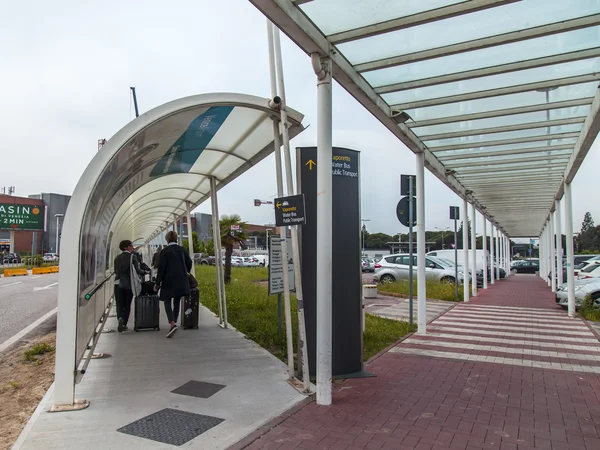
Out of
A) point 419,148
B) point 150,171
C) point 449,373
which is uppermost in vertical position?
point 419,148

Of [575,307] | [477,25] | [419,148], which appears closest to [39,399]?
[477,25]

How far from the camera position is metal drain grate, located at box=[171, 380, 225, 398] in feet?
16.0

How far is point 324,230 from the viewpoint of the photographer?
15.7ft

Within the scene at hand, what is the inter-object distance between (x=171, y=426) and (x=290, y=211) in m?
2.35

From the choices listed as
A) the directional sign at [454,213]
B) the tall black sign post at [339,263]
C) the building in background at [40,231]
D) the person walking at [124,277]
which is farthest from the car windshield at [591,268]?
the building in background at [40,231]

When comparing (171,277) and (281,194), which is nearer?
(281,194)

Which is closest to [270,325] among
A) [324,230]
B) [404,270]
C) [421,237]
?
[421,237]

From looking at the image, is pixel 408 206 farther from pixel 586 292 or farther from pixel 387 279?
pixel 387 279

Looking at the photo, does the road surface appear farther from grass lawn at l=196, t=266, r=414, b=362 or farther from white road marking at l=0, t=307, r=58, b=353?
grass lawn at l=196, t=266, r=414, b=362

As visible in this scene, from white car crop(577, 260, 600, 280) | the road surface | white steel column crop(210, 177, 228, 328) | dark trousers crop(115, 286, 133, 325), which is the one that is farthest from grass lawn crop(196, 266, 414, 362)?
white car crop(577, 260, 600, 280)

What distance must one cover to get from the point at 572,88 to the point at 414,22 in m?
2.95

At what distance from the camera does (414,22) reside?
459 centimetres

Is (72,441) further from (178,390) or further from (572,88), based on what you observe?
(572,88)

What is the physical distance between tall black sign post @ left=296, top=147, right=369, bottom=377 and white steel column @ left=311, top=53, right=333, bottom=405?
0.69 m
